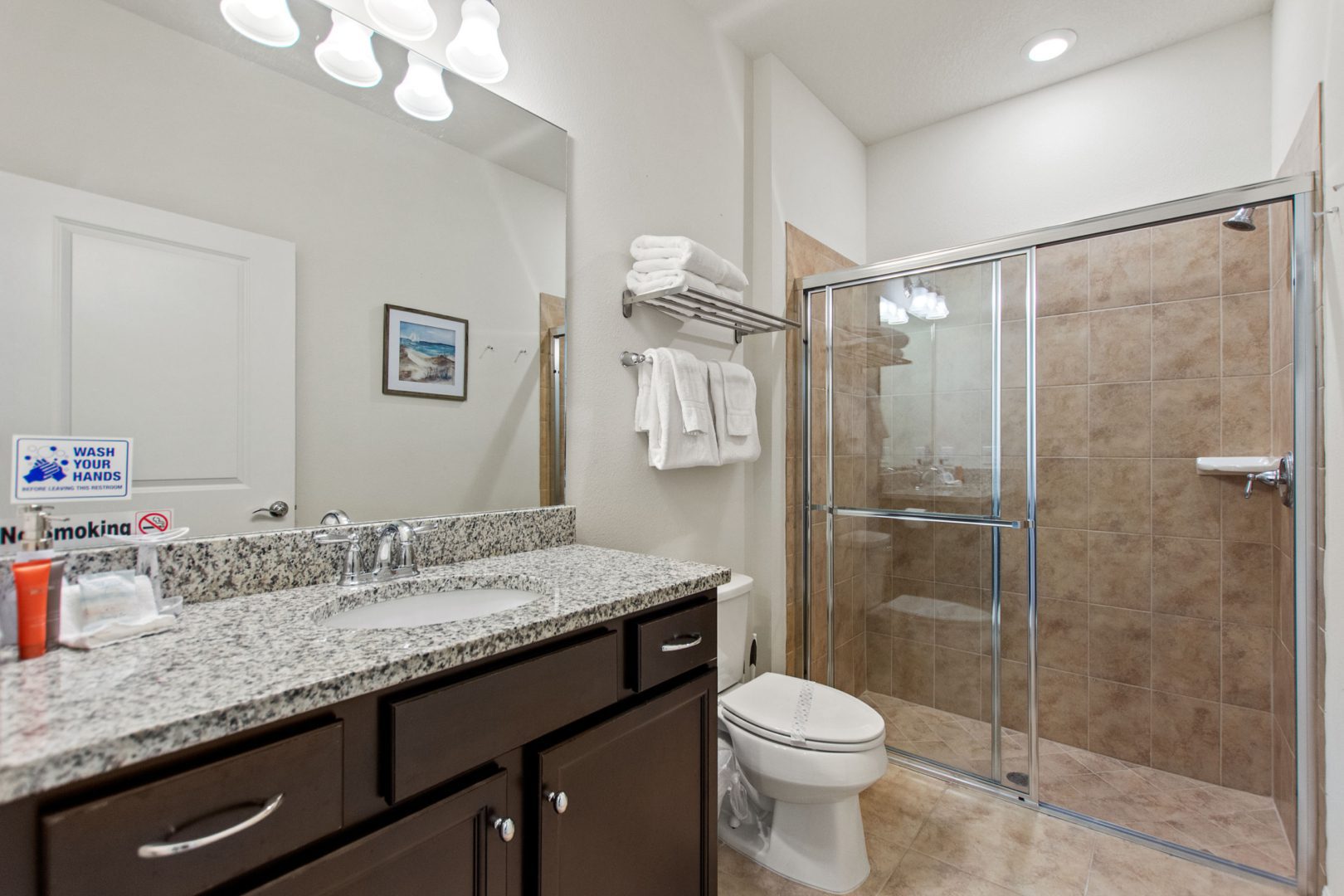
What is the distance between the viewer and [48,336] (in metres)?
0.90

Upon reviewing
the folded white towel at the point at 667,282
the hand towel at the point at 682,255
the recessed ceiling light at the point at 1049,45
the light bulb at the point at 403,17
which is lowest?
the folded white towel at the point at 667,282

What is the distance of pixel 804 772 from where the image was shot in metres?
1.51

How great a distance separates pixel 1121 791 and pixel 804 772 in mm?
1388

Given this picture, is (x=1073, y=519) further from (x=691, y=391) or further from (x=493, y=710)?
(x=493, y=710)

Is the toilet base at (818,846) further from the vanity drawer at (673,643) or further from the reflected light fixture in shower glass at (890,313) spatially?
the reflected light fixture in shower glass at (890,313)

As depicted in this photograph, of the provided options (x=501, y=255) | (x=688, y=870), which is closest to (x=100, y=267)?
(x=501, y=255)

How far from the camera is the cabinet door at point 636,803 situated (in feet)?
3.05

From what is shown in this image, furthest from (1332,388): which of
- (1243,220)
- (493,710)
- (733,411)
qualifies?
(493,710)

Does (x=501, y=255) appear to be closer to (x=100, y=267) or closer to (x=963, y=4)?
(x=100, y=267)

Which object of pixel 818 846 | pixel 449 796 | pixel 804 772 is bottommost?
pixel 818 846

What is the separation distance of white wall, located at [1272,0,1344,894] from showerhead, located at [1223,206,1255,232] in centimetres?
17

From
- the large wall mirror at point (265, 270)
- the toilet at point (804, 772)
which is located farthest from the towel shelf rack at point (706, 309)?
the toilet at point (804, 772)

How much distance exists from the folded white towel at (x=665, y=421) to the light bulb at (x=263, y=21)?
41.4 inches

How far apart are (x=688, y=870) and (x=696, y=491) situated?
1110mm
